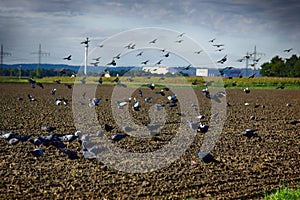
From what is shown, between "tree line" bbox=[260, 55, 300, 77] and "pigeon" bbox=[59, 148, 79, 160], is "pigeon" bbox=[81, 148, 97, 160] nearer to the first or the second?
"pigeon" bbox=[59, 148, 79, 160]

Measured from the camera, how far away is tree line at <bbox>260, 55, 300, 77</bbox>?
91.5 meters

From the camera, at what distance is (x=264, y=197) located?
26.9 ft

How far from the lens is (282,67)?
9569 centimetres

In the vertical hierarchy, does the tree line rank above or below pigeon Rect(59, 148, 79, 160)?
above

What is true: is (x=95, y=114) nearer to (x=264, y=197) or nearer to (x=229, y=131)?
(x=229, y=131)

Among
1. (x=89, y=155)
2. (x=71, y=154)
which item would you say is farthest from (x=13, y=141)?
(x=89, y=155)

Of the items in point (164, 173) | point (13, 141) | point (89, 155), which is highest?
point (13, 141)

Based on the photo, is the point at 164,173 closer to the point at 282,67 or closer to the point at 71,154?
the point at 71,154

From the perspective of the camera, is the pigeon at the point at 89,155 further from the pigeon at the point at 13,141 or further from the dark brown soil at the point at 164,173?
the pigeon at the point at 13,141

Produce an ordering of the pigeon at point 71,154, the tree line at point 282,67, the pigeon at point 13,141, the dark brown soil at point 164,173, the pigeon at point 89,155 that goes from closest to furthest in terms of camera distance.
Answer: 1. the dark brown soil at point 164,173
2. the pigeon at point 71,154
3. the pigeon at point 89,155
4. the pigeon at point 13,141
5. the tree line at point 282,67

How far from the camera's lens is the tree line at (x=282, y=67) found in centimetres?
9149

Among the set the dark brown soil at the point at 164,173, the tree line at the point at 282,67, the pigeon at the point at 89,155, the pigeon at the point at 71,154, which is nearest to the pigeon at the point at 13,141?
the dark brown soil at the point at 164,173

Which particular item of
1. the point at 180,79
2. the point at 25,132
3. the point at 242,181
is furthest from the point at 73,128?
the point at 180,79

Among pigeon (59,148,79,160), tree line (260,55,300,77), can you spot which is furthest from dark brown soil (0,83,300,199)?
tree line (260,55,300,77)
